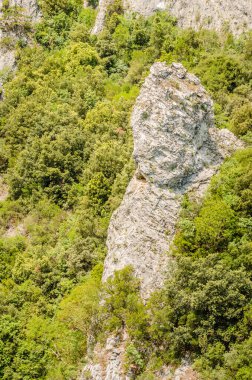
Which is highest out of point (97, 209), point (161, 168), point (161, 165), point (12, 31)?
point (12, 31)

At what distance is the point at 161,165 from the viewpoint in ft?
136

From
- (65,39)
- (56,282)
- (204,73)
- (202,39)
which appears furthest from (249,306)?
(65,39)

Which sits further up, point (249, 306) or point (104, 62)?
point (104, 62)

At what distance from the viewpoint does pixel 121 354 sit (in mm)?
35344

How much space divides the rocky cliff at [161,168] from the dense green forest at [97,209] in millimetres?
1633

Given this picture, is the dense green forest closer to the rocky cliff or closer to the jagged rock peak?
the rocky cliff

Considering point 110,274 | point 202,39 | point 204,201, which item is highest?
point 202,39

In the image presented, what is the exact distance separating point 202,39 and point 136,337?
44.2 metres

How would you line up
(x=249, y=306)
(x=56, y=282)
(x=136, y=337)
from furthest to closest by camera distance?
(x=56, y=282)
(x=136, y=337)
(x=249, y=306)

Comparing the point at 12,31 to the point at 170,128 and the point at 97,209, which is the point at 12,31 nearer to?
the point at 97,209

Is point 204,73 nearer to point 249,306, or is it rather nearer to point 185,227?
point 185,227

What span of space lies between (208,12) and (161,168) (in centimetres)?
3667

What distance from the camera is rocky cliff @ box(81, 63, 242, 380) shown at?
39.1 metres

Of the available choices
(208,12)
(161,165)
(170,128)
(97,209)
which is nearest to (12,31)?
(208,12)
